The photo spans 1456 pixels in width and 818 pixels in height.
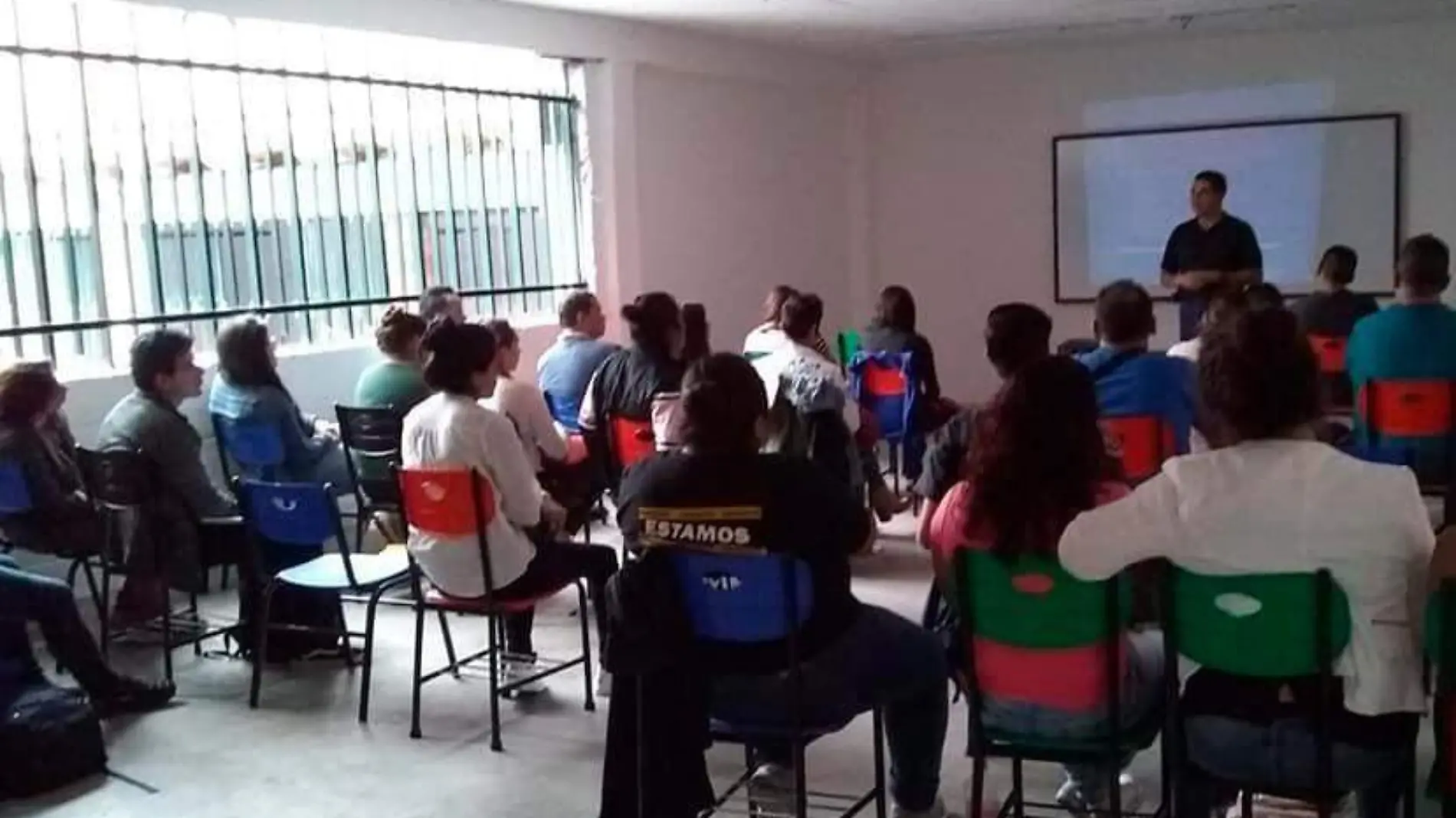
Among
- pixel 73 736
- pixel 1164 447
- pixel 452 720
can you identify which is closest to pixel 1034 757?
pixel 1164 447

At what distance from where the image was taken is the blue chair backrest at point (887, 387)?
668cm

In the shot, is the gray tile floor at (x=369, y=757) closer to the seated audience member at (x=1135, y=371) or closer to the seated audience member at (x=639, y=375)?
the seated audience member at (x=639, y=375)

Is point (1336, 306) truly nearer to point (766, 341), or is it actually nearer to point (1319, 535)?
point (766, 341)

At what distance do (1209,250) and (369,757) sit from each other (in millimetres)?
4762

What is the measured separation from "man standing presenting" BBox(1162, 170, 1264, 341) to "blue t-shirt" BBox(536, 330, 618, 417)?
2.74 m

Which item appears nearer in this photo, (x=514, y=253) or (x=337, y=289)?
(x=337, y=289)

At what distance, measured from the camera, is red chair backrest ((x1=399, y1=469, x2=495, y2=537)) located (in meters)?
3.93

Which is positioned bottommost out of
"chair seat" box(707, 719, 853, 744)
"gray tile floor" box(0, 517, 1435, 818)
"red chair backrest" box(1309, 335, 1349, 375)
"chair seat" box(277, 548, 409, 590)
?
"gray tile floor" box(0, 517, 1435, 818)

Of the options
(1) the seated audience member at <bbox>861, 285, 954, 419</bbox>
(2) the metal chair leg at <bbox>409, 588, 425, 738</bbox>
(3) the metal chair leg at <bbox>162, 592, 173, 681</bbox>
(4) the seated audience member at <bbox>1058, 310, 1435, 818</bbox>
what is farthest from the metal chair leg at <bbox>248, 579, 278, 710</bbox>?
(1) the seated audience member at <bbox>861, 285, 954, 419</bbox>

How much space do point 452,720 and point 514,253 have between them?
13.8 feet

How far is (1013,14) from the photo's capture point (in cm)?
847

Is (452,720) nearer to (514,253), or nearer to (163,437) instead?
(163,437)

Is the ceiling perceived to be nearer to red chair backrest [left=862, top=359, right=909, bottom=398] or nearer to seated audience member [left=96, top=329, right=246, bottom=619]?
red chair backrest [left=862, top=359, right=909, bottom=398]

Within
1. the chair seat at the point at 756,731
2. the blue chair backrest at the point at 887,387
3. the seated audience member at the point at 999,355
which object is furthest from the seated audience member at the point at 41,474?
the blue chair backrest at the point at 887,387
